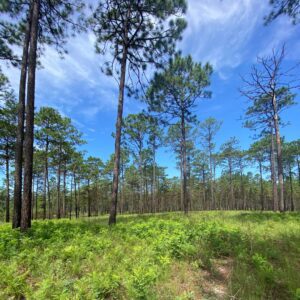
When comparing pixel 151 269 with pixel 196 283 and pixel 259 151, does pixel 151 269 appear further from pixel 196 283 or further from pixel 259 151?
pixel 259 151

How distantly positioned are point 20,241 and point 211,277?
16.2 ft

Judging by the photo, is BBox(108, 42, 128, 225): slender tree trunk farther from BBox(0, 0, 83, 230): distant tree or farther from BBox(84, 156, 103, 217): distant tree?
BBox(84, 156, 103, 217): distant tree

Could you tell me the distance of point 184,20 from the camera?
10.2 m

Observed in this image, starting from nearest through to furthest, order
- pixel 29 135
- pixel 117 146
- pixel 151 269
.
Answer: pixel 151 269, pixel 29 135, pixel 117 146

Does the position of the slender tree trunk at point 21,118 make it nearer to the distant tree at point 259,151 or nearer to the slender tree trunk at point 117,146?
the slender tree trunk at point 117,146

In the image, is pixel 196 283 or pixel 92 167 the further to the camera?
pixel 92 167

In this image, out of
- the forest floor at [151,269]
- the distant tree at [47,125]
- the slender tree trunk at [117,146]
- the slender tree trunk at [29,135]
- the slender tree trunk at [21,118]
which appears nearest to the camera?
the forest floor at [151,269]

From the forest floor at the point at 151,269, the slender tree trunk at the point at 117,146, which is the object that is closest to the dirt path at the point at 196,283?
the forest floor at the point at 151,269

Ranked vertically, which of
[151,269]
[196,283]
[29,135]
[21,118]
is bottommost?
[196,283]

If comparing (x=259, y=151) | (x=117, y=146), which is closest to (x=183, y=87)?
(x=117, y=146)

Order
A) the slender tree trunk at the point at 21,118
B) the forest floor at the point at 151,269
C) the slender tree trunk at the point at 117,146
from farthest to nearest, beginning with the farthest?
1. the slender tree trunk at the point at 117,146
2. the slender tree trunk at the point at 21,118
3. the forest floor at the point at 151,269

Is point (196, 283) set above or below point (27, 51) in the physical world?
below

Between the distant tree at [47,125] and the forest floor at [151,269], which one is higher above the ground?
the distant tree at [47,125]

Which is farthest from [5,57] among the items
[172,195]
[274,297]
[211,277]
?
[172,195]
